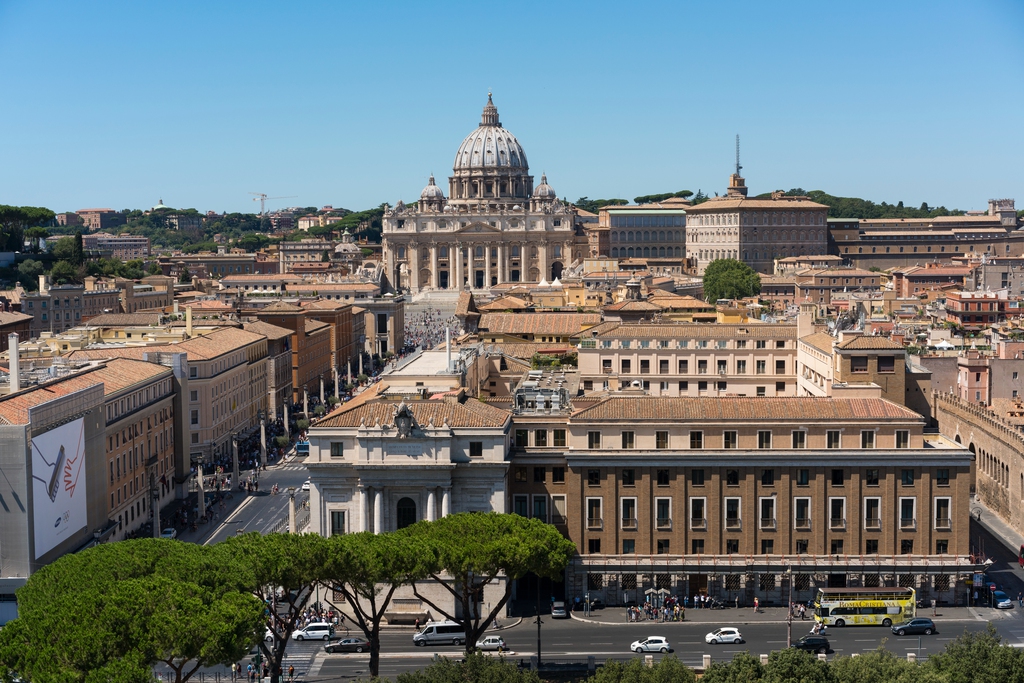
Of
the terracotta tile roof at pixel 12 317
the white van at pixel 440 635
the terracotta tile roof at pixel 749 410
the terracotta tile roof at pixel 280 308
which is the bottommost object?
the white van at pixel 440 635

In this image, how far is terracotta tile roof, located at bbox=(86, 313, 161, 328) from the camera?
7975 centimetres

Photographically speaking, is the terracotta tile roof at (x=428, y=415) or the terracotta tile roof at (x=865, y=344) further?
the terracotta tile roof at (x=865, y=344)

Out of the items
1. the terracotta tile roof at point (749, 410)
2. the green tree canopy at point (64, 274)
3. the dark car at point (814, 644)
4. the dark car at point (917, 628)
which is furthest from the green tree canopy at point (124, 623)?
the green tree canopy at point (64, 274)

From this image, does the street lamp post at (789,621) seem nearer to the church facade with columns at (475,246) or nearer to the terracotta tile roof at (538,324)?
the terracotta tile roof at (538,324)

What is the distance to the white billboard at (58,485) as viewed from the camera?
40.8 m

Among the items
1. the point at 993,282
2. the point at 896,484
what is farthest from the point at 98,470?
the point at 993,282

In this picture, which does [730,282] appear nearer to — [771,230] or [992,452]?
[771,230]

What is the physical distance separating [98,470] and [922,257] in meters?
129

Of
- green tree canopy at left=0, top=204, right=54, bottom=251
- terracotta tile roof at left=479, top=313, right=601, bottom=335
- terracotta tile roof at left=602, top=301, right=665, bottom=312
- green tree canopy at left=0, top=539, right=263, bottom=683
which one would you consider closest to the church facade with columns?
green tree canopy at left=0, top=204, right=54, bottom=251

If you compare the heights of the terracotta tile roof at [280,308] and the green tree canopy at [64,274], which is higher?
the green tree canopy at [64,274]

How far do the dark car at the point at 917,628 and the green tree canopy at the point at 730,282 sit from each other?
80.3 metres

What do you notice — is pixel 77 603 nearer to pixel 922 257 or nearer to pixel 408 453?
pixel 408 453

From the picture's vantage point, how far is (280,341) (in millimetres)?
79000

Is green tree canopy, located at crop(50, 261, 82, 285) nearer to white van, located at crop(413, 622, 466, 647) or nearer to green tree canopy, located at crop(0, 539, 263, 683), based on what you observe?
white van, located at crop(413, 622, 466, 647)
